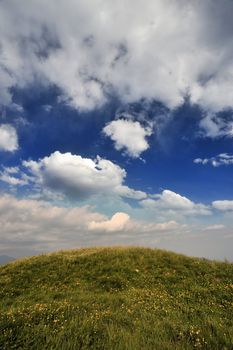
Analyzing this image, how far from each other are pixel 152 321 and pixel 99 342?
11.8ft

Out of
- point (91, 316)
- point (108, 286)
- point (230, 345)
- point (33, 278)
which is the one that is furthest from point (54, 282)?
point (230, 345)

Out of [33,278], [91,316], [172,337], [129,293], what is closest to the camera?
[172,337]

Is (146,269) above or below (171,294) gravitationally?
above

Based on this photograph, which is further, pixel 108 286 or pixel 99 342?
pixel 108 286

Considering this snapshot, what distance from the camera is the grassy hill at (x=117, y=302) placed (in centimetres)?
838

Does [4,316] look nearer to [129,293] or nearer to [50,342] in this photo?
[50,342]

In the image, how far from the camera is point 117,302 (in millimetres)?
15523

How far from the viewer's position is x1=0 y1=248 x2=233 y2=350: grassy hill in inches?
330

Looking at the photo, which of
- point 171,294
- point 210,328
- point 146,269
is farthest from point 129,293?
point 210,328

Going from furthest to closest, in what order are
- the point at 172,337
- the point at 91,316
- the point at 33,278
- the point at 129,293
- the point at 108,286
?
the point at 33,278 → the point at 108,286 → the point at 129,293 → the point at 91,316 → the point at 172,337

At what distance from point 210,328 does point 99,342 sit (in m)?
4.31

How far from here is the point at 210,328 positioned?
10.1 metres

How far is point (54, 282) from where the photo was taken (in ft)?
70.5

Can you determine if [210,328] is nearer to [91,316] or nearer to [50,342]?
[91,316]
